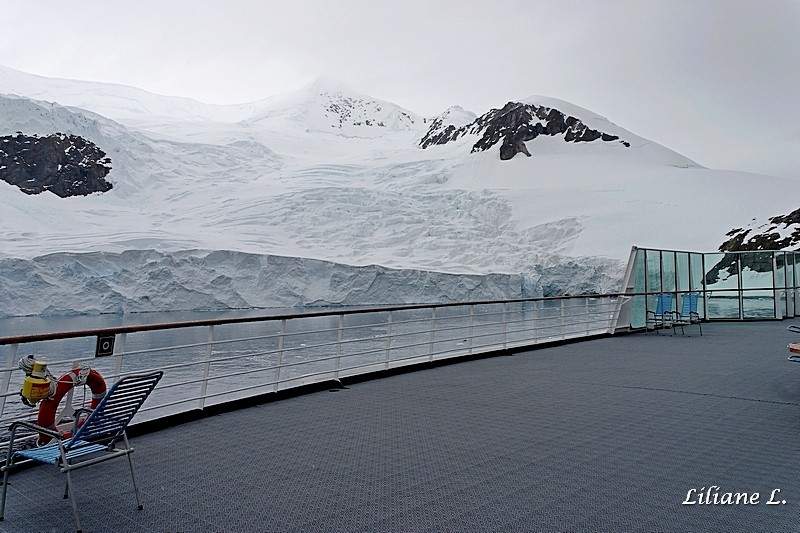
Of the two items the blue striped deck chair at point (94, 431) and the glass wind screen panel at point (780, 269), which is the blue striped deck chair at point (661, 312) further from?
the blue striped deck chair at point (94, 431)

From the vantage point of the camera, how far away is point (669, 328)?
927 cm

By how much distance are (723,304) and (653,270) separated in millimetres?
2531

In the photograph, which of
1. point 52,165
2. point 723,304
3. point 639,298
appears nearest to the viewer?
point 639,298

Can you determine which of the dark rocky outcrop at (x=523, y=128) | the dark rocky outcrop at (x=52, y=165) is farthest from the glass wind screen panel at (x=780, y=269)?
the dark rocky outcrop at (x=523, y=128)

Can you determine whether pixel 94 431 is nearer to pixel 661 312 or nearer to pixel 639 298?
pixel 639 298

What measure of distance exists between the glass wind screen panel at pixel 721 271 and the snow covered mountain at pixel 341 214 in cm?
1129

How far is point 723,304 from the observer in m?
10.5

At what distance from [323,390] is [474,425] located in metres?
1.51

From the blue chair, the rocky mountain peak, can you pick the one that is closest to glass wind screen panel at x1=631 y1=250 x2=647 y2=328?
the blue chair

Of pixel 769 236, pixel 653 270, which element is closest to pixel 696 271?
pixel 653 270

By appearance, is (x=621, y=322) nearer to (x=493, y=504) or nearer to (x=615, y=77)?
(x=493, y=504)

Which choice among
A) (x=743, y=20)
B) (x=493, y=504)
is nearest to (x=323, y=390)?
(x=493, y=504)

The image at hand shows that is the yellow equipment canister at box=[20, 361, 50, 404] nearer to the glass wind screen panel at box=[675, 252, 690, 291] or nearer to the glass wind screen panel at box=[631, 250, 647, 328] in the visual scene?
the glass wind screen panel at box=[631, 250, 647, 328]

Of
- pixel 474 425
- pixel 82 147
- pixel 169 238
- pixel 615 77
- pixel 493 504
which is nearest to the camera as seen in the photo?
pixel 493 504
